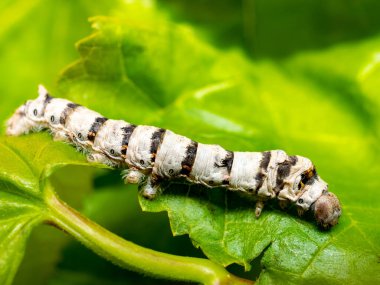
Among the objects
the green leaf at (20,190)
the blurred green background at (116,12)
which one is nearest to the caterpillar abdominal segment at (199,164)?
the green leaf at (20,190)

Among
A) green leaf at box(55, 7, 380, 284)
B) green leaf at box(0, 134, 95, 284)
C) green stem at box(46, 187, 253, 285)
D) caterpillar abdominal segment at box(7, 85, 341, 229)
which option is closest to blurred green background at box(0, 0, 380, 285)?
green leaf at box(55, 7, 380, 284)

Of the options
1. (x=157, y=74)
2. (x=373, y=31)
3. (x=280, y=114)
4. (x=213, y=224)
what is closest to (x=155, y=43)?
(x=157, y=74)

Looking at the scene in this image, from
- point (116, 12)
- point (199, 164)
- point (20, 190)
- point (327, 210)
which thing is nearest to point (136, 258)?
point (20, 190)

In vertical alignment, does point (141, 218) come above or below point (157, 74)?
below

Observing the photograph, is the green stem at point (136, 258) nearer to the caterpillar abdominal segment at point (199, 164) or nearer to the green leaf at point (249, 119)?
the green leaf at point (249, 119)

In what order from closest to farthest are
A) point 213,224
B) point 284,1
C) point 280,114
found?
point 213,224 < point 280,114 < point 284,1

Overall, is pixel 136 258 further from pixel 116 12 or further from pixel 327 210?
pixel 116 12

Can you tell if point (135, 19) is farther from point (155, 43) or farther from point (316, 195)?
point (316, 195)
